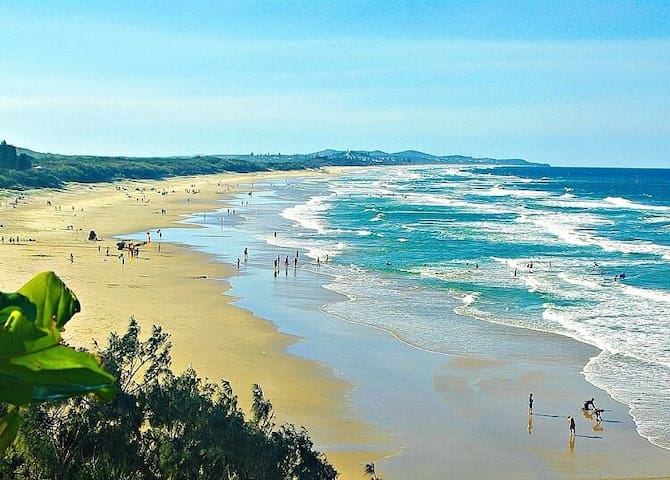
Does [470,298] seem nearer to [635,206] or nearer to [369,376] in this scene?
[369,376]

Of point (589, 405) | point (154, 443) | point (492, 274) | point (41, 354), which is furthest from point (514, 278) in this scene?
point (41, 354)

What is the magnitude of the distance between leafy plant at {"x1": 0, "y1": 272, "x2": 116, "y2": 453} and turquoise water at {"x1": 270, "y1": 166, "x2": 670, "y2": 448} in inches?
653

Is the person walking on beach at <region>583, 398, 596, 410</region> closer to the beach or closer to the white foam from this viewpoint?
the beach

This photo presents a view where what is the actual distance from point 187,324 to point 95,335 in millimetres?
3664

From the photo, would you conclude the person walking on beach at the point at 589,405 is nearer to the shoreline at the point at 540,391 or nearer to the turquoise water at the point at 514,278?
the shoreline at the point at 540,391

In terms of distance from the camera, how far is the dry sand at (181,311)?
17750 mm

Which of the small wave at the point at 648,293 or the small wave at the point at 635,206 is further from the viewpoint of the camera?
the small wave at the point at 635,206

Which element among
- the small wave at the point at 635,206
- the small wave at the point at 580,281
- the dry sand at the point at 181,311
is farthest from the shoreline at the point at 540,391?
the small wave at the point at 635,206

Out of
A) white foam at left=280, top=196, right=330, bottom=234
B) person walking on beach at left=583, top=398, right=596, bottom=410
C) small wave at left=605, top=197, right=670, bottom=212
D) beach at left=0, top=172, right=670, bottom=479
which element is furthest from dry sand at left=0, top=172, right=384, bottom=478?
small wave at left=605, top=197, right=670, bottom=212

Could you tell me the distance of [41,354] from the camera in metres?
1.64

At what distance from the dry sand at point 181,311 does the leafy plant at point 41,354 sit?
13.3m

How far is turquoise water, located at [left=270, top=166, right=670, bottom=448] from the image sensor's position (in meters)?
22.7

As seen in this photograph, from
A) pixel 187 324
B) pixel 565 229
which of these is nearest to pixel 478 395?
pixel 187 324

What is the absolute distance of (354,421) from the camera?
17.2 m
